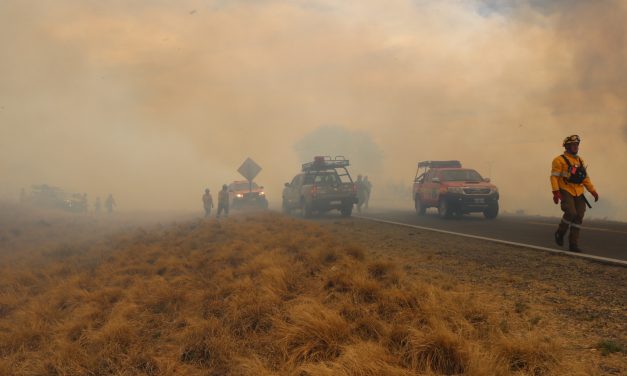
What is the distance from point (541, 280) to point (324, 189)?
38.0 ft

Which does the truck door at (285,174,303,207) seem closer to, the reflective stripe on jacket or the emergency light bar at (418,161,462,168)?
the reflective stripe on jacket

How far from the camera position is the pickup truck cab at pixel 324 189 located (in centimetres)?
1656

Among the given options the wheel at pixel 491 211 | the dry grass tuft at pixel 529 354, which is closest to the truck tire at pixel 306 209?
the wheel at pixel 491 211

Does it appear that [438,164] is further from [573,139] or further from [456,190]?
[573,139]

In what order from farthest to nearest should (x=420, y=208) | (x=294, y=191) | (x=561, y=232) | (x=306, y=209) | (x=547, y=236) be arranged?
(x=294, y=191) < (x=306, y=209) < (x=420, y=208) < (x=547, y=236) < (x=561, y=232)

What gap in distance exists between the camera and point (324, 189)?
16.6m

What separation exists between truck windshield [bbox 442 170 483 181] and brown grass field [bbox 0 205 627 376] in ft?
19.3

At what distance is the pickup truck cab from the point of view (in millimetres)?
16562

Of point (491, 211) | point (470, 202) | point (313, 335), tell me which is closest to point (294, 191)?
point (470, 202)

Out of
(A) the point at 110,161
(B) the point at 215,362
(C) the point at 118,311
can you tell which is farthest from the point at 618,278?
(A) the point at 110,161

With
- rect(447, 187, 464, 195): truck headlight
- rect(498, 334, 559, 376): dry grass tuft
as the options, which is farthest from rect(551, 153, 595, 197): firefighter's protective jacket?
rect(447, 187, 464, 195): truck headlight

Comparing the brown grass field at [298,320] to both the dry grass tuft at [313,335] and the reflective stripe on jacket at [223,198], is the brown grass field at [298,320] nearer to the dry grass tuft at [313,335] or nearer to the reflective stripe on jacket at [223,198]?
the dry grass tuft at [313,335]

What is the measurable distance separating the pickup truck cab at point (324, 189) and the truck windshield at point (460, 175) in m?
3.65

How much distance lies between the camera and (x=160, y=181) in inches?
3937
